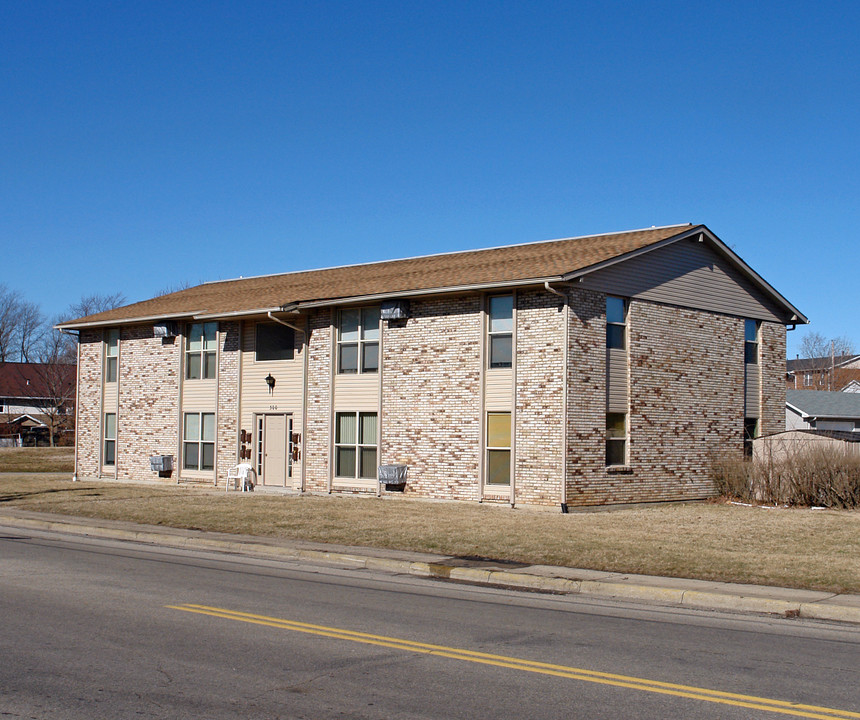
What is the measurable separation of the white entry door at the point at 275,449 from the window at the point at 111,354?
7.10m

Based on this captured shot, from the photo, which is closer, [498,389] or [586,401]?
[586,401]

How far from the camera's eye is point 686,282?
24531mm

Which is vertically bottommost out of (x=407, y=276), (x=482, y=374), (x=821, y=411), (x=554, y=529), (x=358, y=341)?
(x=554, y=529)

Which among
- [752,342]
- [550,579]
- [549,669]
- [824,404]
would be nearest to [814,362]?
[824,404]

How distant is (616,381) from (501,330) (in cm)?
309

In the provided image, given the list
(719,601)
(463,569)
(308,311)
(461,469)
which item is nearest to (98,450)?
(308,311)

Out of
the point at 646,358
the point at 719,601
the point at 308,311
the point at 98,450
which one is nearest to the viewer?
the point at 719,601

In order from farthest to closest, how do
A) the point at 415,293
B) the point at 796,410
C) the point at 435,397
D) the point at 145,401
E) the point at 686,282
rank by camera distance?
1. the point at 796,410
2. the point at 145,401
3. the point at 686,282
4. the point at 435,397
5. the point at 415,293

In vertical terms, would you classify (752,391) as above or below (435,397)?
above

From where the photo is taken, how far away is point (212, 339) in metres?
28.6

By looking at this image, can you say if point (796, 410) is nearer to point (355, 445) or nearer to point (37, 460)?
point (355, 445)

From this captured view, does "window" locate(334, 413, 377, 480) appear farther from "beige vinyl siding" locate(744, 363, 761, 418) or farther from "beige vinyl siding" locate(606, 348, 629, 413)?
"beige vinyl siding" locate(744, 363, 761, 418)

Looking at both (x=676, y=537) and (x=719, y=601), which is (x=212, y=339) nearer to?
(x=676, y=537)

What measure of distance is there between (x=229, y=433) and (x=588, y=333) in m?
11.7
